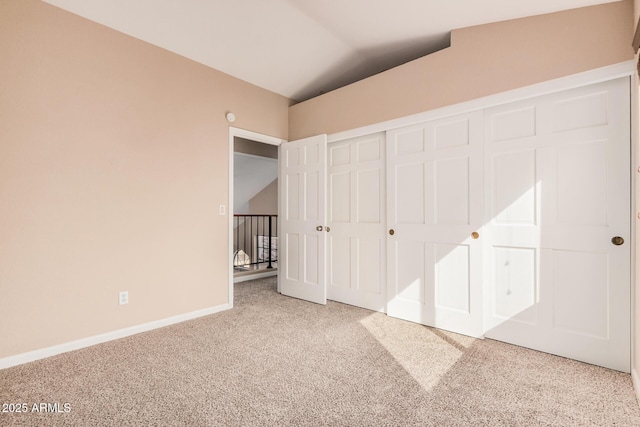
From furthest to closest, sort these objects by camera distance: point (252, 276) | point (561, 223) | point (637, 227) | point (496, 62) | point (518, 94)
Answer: point (252, 276), point (496, 62), point (518, 94), point (561, 223), point (637, 227)

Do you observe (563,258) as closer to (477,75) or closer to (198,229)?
(477,75)

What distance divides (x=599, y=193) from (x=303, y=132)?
3.13 m

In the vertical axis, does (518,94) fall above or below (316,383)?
above

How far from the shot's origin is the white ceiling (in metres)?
2.45

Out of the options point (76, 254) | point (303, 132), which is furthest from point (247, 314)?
point (303, 132)

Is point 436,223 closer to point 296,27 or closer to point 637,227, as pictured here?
point 637,227

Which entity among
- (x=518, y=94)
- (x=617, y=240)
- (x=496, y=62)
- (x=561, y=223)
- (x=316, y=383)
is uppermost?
(x=496, y=62)

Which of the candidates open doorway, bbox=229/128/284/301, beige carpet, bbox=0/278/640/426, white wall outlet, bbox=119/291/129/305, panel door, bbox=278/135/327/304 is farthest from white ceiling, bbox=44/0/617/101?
beige carpet, bbox=0/278/640/426

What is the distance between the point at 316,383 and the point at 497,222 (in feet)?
6.50

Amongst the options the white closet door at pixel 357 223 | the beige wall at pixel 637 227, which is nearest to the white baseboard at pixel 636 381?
the beige wall at pixel 637 227

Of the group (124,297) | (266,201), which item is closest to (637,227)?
(124,297)

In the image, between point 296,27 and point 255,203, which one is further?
point 255,203

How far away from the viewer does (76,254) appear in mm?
2461

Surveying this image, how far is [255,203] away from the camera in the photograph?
8312 millimetres
